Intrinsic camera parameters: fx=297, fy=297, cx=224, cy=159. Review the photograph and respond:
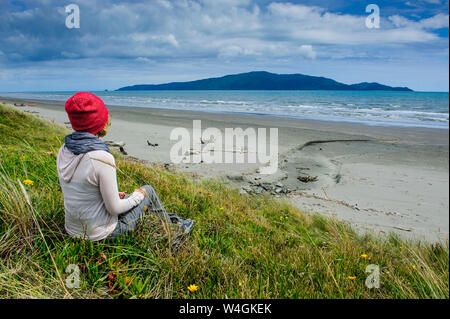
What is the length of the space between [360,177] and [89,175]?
7513 mm

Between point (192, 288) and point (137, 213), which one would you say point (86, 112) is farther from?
point (192, 288)

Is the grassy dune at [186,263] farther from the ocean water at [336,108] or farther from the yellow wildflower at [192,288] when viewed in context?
the ocean water at [336,108]

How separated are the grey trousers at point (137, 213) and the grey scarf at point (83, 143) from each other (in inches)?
30.0

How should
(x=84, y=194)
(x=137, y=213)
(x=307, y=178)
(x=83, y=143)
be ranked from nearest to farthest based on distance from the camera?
(x=83, y=143), (x=84, y=194), (x=137, y=213), (x=307, y=178)

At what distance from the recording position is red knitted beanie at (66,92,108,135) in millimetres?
2170

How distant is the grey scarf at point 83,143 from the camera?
218cm

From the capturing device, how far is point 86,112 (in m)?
2.21

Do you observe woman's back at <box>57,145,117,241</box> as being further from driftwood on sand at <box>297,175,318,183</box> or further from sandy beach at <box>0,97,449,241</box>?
driftwood on sand at <box>297,175,318,183</box>

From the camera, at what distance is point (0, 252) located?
244 centimetres

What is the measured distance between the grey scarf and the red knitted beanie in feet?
0.22

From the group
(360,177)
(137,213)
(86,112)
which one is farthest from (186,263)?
(360,177)

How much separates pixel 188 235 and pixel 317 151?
30.9 ft

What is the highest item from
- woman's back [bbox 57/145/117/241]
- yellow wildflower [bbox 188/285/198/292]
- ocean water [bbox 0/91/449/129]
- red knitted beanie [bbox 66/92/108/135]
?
ocean water [bbox 0/91/449/129]

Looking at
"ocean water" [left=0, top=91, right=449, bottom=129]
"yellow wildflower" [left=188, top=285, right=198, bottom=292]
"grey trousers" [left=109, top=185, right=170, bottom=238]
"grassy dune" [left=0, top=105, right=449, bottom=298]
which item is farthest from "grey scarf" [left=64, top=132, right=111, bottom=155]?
"ocean water" [left=0, top=91, right=449, bottom=129]
